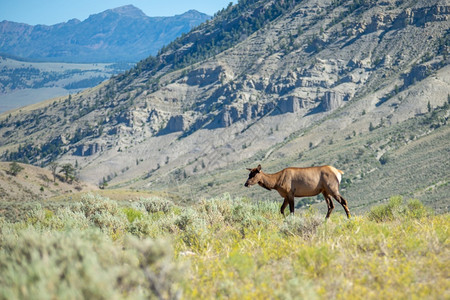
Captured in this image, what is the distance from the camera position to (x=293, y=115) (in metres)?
134

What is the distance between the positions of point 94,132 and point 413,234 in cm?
16568

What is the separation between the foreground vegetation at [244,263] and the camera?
5.53 metres

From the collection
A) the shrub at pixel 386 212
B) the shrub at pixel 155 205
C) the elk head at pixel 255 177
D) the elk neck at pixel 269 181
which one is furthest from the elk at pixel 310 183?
the shrub at pixel 155 205

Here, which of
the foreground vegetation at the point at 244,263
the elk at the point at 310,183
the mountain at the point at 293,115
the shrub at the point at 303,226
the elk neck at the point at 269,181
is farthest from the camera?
the mountain at the point at 293,115

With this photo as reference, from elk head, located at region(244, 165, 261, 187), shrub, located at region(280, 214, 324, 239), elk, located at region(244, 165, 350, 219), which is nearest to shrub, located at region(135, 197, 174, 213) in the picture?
elk head, located at region(244, 165, 261, 187)

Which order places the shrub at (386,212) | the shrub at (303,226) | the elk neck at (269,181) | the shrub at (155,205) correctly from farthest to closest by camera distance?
1. the shrub at (155,205)
2. the elk neck at (269,181)
3. the shrub at (386,212)
4. the shrub at (303,226)

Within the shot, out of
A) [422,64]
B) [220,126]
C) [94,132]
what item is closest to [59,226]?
[422,64]

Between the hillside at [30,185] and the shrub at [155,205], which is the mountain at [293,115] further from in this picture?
the shrub at [155,205]

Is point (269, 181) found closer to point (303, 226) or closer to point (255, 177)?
point (255, 177)

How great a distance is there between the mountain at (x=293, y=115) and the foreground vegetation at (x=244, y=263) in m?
49.4

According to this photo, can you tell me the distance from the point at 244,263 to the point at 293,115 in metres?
128

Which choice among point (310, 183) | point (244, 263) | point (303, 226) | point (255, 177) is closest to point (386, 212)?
point (310, 183)

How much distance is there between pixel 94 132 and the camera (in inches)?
6550

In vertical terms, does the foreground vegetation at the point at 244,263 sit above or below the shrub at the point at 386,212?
above
